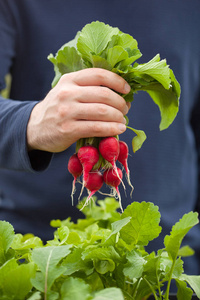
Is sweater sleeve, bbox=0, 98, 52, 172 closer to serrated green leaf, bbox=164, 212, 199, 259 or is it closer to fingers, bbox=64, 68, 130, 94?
fingers, bbox=64, 68, 130, 94

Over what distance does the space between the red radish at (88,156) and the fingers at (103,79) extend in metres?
0.11

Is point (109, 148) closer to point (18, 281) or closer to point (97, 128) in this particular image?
point (97, 128)

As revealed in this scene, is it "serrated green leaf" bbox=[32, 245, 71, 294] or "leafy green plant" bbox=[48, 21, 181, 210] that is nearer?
"serrated green leaf" bbox=[32, 245, 71, 294]

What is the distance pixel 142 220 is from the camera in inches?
22.3

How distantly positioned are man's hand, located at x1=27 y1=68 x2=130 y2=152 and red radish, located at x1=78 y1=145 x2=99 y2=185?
3cm

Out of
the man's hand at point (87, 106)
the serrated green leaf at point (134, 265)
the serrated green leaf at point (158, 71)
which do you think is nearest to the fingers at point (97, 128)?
the man's hand at point (87, 106)

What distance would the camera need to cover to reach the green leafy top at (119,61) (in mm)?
604

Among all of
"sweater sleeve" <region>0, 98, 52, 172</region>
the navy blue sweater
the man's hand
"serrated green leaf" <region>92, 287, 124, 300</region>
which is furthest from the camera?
the navy blue sweater

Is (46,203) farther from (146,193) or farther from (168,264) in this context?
(168,264)

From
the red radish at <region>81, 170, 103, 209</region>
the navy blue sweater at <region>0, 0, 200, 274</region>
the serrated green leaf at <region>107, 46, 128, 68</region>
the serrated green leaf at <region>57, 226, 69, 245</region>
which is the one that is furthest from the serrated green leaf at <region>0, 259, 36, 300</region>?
the navy blue sweater at <region>0, 0, 200, 274</region>

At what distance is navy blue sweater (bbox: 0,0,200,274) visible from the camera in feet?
4.12

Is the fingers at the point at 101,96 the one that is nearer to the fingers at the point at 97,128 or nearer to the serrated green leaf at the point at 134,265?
the fingers at the point at 97,128

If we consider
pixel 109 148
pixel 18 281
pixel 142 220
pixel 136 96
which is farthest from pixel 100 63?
pixel 136 96

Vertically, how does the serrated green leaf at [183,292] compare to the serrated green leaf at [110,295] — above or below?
below
